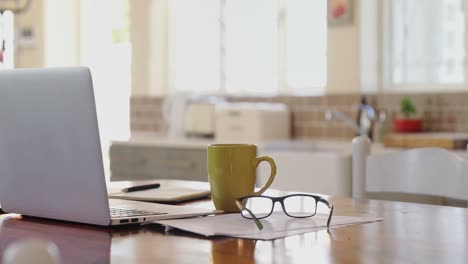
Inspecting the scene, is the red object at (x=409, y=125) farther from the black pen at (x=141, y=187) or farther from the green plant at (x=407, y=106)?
the black pen at (x=141, y=187)

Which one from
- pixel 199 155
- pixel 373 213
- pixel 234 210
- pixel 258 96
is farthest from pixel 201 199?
pixel 258 96

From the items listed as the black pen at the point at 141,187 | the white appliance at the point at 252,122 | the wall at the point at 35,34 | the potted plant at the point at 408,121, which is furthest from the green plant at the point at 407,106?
the wall at the point at 35,34

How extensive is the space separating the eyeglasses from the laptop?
0.09 metres

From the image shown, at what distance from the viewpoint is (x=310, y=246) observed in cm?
102

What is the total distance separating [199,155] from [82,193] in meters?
2.81

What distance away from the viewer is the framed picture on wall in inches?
155

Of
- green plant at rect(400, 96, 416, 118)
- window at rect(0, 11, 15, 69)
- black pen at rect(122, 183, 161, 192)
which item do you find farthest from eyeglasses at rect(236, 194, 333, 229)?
window at rect(0, 11, 15, 69)

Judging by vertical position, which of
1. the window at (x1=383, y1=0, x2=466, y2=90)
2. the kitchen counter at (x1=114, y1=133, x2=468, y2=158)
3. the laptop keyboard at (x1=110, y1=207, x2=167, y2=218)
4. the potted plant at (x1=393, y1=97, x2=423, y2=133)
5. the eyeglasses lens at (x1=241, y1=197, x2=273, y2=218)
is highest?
the window at (x1=383, y1=0, x2=466, y2=90)

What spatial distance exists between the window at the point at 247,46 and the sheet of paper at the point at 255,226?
118 inches

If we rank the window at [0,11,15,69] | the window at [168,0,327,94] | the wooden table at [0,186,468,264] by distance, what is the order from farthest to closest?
the window at [0,11,15,69], the window at [168,0,327,94], the wooden table at [0,186,468,264]

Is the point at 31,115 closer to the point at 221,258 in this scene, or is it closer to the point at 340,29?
the point at 221,258

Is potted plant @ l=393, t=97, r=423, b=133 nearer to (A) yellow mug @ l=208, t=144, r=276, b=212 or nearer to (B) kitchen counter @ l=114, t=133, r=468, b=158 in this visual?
(B) kitchen counter @ l=114, t=133, r=468, b=158

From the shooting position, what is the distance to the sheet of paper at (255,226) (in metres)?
1.10

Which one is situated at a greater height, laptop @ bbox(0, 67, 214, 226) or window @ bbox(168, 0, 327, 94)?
window @ bbox(168, 0, 327, 94)
